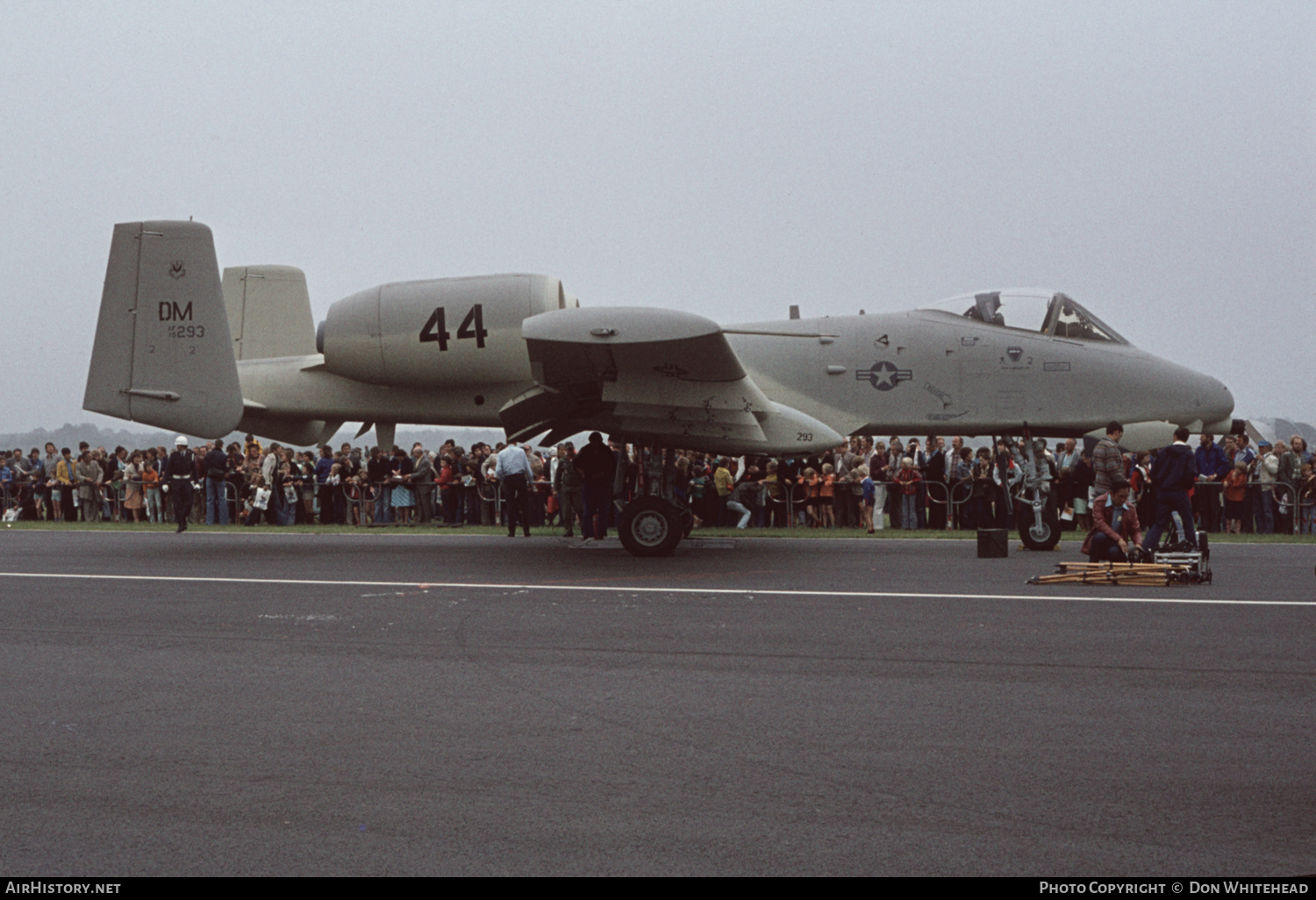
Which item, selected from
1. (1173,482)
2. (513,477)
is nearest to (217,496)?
(513,477)

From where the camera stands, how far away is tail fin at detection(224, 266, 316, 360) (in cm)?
1842

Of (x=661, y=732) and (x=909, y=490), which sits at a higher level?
(x=909, y=490)

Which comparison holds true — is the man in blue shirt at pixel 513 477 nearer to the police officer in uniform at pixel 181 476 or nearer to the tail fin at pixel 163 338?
the tail fin at pixel 163 338

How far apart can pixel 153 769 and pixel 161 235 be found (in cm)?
1280

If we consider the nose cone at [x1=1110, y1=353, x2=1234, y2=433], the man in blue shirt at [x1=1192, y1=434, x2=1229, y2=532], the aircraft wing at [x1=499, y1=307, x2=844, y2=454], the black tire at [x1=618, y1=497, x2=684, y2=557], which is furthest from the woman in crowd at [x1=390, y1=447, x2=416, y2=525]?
the man in blue shirt at [x1=1192, y1=434, x2=1229, y2=532]

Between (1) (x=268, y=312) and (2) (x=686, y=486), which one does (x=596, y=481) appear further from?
(1) (x=268, y=312)

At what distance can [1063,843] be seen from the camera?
162 inches

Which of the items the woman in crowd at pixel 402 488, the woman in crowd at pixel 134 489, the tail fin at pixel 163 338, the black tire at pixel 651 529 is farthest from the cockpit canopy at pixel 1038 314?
the woman in crowd at pixel 134 489

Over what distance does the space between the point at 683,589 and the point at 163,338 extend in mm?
8755

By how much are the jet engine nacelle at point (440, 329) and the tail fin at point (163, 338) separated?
1527mm

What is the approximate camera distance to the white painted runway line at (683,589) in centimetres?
1068

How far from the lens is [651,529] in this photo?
1570 cm

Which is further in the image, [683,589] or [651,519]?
[651,519]

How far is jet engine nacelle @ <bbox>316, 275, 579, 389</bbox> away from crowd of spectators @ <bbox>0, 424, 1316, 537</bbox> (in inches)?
97.7
